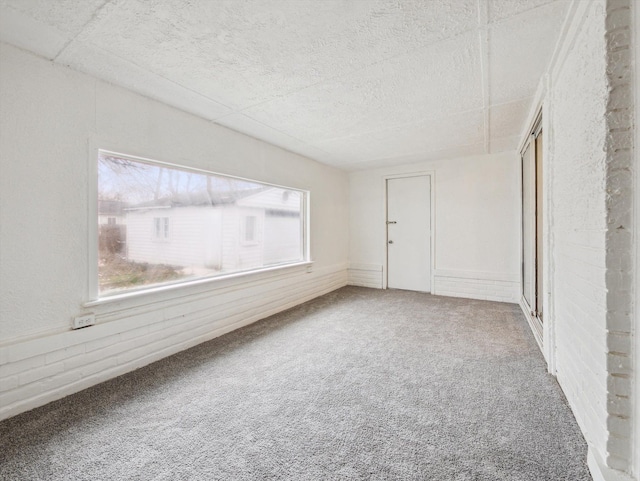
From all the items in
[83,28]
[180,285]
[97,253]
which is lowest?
[180,285]

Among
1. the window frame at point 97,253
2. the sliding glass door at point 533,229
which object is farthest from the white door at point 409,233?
the window frame at point 97,253

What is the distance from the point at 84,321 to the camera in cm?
200

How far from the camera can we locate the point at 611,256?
1.14 m

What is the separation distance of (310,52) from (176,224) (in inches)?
76.8

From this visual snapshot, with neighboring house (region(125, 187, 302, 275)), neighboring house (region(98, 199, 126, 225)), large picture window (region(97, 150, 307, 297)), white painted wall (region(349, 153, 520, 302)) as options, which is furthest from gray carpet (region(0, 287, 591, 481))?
white painted wall (region(349, 153, 520, 302))

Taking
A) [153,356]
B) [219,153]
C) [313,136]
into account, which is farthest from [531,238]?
[153,356]

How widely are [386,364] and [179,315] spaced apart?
1.94m

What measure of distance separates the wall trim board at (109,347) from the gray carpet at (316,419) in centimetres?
10

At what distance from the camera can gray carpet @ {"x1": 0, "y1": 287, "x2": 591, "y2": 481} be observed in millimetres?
1324

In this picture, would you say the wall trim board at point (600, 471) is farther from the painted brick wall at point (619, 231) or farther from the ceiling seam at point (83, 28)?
the ceiling seam at point (83, 28)

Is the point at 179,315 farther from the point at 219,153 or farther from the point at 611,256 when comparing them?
the point at 611,256

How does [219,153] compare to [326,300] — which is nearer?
[219,153]

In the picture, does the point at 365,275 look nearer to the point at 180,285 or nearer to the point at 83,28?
the point at 180,285

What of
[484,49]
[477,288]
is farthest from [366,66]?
[477,288]
